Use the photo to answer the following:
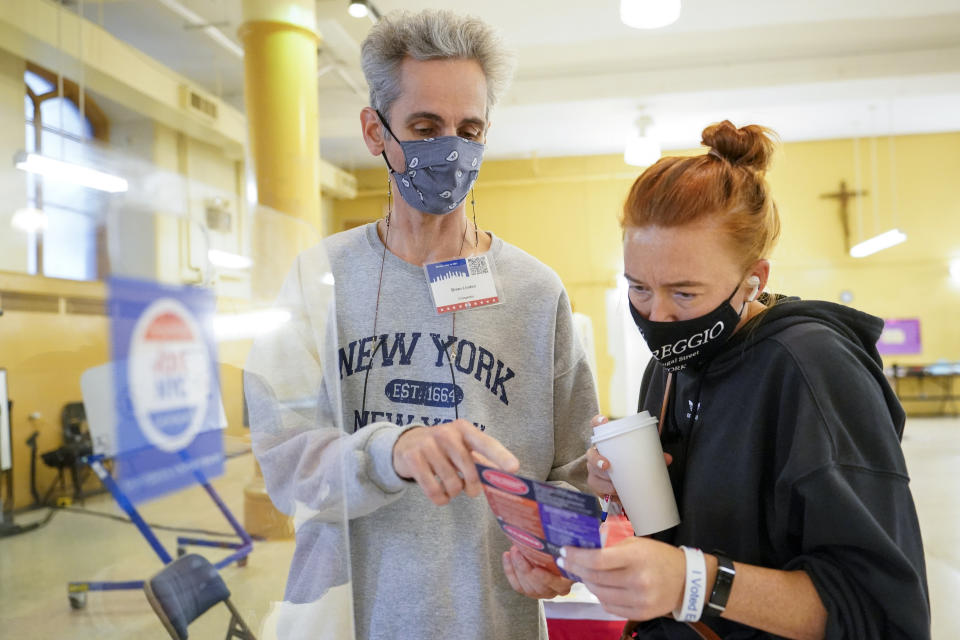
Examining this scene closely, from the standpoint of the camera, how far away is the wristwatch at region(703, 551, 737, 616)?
2.91ft

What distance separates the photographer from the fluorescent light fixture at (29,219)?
1.51 meters

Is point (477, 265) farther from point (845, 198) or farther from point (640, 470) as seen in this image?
point (845, 198)

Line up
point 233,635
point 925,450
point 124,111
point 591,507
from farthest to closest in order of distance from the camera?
point 925,450 → point 124,111 → point 233,635 → point 591,507

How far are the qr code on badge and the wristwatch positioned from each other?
672 millimetres

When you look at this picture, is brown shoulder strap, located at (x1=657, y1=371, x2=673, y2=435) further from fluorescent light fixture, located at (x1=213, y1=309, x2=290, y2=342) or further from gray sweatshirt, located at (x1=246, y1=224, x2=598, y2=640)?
fluorescent light fixture, located at (x1=213, y1=309, x2=290, y2=342)

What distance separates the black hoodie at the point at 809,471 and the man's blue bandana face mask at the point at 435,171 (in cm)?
58

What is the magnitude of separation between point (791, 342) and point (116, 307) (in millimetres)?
990

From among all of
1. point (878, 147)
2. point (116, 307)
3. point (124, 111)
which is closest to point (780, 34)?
point (878, 147)

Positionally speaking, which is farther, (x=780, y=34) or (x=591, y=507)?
(x=780, y=34)

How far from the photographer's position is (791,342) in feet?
3.33

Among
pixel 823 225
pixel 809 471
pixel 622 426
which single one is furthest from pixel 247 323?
pixel 823 225

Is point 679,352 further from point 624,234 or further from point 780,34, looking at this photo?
point 780,34

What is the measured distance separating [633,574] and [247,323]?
634 millimetres

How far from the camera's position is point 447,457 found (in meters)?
0.93
